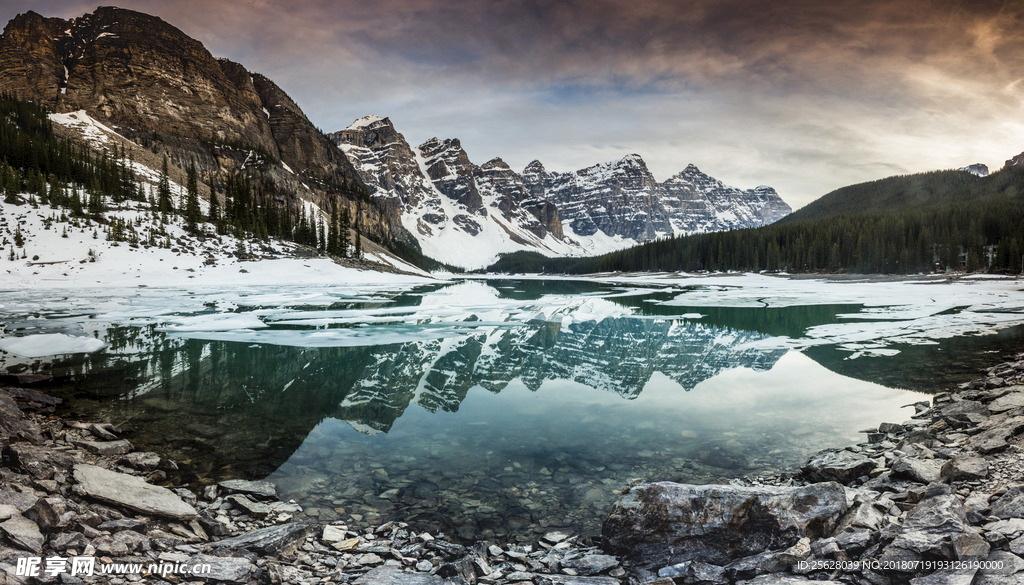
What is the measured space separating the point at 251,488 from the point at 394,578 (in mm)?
2751

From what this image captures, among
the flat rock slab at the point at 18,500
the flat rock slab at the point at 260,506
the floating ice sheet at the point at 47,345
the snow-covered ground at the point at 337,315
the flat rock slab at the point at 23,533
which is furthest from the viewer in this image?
the snow-covered ground at the point at 337,315

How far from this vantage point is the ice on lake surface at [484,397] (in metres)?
6.24

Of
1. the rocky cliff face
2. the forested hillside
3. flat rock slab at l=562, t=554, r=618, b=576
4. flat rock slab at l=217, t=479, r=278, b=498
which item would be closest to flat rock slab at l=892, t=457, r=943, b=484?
flat rock slab at l=562, t=554, r=618, b=576

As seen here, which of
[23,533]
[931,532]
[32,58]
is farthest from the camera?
[32,58]

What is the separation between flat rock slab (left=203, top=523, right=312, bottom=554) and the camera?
4246mm

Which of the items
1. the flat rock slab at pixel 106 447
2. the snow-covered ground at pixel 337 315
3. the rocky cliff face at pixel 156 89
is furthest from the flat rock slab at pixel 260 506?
the rocky cliff face at pixel 156 89

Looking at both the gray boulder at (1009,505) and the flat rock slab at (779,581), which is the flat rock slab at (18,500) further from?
the gray boulder at (1009,505)

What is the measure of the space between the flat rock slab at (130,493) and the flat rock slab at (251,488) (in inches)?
24.1

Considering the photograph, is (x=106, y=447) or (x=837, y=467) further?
(x=106, y=447)

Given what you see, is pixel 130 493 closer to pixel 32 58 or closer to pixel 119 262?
pixel 119 262

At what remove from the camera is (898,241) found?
83188mm

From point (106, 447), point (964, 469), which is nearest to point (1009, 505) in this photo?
point (964, 469)

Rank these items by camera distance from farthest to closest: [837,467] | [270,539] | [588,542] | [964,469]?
[837,467] → [964,469] → [588,542] → [270,539]

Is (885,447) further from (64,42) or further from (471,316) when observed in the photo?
(64,42)
